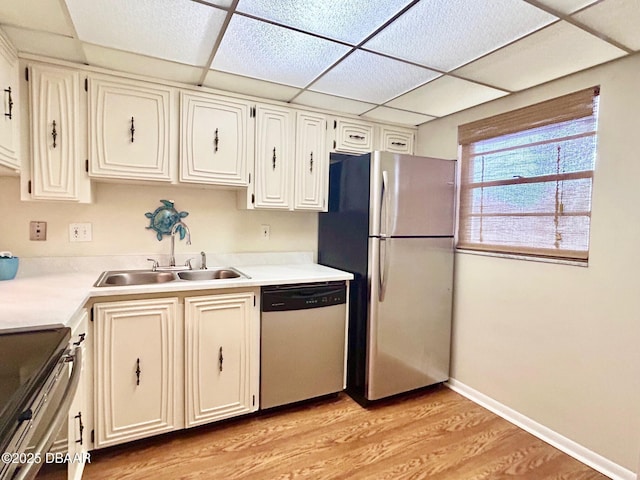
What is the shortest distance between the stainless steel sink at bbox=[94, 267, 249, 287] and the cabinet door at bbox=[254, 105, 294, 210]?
52 centimetres

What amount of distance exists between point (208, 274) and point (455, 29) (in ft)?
6.61

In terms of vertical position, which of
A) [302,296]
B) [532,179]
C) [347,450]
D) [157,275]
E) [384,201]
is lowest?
[347,450]

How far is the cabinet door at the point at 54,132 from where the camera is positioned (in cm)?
185

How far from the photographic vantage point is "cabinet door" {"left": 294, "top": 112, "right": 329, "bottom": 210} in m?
2.57

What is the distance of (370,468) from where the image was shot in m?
1.79

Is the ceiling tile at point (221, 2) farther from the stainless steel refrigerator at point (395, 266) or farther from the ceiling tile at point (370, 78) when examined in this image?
the stainless steel refrigerator at point (395, 266)

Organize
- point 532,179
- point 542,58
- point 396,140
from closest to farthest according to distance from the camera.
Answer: point 542,58, point 532,179, point 396,140

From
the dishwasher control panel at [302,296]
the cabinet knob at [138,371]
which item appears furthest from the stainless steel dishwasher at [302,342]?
the cabinet knob at [138,371]

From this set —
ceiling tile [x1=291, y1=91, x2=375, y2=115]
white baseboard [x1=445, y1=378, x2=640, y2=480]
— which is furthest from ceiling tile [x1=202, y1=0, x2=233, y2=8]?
white baseboard [x1=445, y1=378, x2=640, y2=480]

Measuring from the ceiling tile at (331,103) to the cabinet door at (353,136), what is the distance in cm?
11

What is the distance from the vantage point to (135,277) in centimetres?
224

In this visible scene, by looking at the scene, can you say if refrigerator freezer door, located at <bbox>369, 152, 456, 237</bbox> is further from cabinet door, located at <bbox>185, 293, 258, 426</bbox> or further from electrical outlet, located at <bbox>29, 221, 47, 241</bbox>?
electrical outlet, located at <bbox>29, 221, 47, 241</bbox>

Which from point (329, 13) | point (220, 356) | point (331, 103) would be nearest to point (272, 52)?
point (329, 13)

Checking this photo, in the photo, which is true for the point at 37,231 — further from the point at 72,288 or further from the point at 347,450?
the point at 347,450
